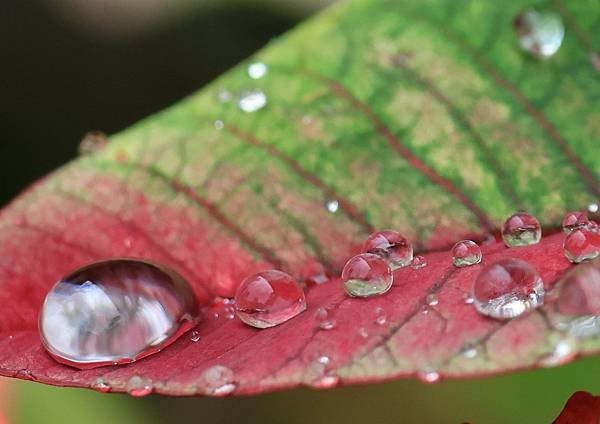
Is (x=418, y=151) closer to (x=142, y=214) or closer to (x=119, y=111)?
(x=142, y=214)

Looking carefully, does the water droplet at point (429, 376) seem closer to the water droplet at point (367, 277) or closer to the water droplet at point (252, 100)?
the water droplet at point (367, 277)

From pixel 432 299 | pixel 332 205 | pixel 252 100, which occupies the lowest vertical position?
pixel 432 299

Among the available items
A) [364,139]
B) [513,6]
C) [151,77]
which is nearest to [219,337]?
[364,139]

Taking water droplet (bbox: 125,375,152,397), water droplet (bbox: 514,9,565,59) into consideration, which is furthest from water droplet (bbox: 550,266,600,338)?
water droplet (bbox: 514,9,565,59)

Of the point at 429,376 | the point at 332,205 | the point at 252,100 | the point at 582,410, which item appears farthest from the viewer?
the point at 252,100

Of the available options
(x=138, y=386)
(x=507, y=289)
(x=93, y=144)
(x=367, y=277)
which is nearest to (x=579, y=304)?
(x=507, y=289)

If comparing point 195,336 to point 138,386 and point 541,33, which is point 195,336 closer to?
point 138,386

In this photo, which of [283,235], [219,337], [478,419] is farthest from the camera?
[478,419]

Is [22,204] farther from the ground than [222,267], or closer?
farther from the ground
